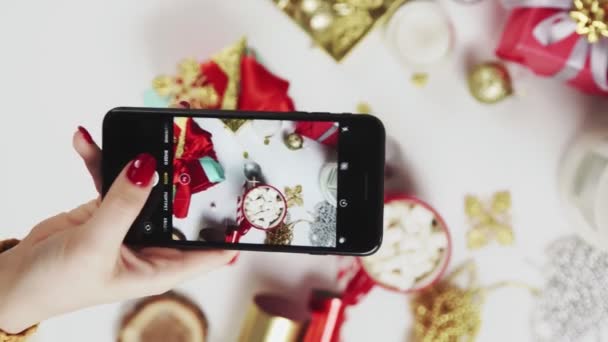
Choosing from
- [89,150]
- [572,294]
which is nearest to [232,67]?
[89,150]

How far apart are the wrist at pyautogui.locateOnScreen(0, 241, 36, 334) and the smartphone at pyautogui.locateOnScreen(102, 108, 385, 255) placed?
4.1 inches

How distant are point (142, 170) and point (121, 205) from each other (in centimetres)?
3

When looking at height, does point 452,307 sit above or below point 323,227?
below

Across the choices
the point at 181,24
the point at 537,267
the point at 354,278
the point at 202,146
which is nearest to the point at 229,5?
the point at 181,24

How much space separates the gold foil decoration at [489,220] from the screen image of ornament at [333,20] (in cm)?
20

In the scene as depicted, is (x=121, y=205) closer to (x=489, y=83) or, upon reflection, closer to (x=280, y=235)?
(x=280, y=235)

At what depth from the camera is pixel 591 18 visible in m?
0.50

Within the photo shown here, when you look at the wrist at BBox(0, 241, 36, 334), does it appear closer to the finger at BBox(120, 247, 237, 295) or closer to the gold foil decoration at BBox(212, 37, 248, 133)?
the finger at BBox(120, 247, 237, 295)

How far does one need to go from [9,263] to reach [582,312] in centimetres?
54

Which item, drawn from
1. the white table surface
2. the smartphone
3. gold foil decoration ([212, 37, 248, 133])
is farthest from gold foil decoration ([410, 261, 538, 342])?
gold foil decoration ([212, 37, 248, 133])

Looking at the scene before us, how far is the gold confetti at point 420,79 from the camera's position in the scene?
0.58 m

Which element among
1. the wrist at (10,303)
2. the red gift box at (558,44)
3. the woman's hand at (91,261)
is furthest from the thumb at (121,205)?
the red gift box at (558,44)

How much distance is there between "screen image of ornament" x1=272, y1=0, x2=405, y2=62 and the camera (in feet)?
1.88

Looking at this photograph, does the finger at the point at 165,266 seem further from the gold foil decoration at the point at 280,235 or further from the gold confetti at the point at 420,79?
the gold confetti at the point at 420,79
